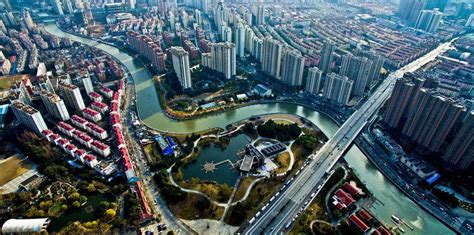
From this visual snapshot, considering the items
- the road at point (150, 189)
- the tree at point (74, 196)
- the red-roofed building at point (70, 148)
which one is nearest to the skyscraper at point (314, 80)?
the road at point (150, 189)

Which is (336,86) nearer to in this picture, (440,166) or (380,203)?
(440,166)

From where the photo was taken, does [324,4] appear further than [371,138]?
Yes

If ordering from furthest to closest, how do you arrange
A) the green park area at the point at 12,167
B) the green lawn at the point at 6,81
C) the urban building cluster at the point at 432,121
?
the green lawn at the point at 6,81 → the urban building cluster at the point at 432,121 → the green park area at the point at 12,167

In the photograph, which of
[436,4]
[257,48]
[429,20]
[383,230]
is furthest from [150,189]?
[436,4]

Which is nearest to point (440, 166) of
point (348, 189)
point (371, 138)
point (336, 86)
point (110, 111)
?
point (371, 138)

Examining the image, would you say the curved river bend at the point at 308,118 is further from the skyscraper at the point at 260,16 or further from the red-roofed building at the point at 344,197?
the skyscraper at the point at 260,16

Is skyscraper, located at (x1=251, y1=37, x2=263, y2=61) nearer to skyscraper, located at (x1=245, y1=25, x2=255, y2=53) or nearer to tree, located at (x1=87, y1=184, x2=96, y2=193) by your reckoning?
skyscraper, located at (x1=245, y1=25, x2=255, y2=53)
